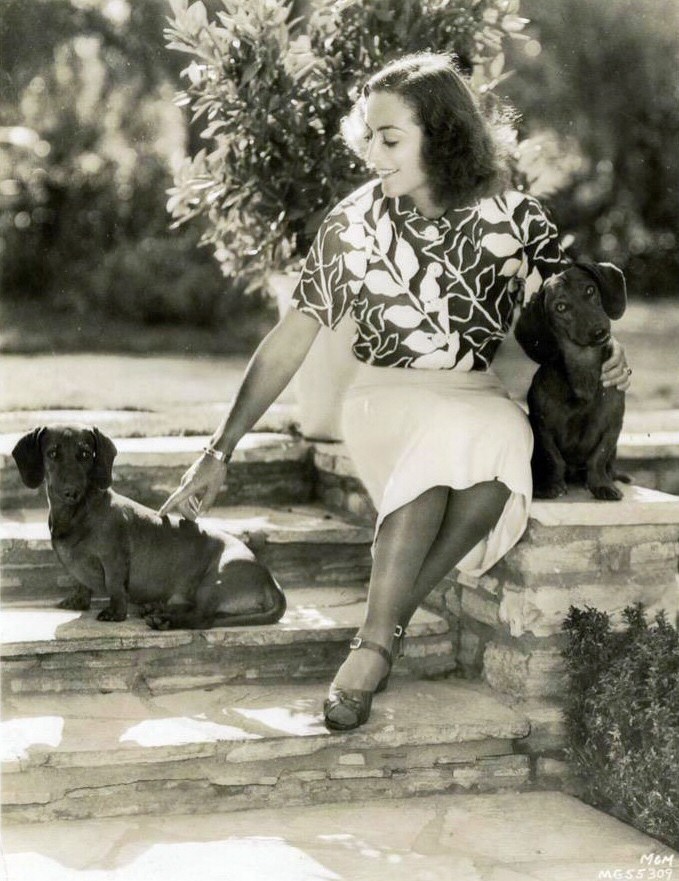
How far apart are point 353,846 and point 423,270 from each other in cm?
161

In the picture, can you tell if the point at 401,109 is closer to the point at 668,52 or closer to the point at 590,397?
the point at 590,397

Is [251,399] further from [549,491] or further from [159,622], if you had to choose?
[549,491]

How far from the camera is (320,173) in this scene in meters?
4.66

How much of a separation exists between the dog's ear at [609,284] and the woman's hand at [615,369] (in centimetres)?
10

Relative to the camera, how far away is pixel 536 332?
11.8ft

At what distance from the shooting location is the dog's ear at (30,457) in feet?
11.6

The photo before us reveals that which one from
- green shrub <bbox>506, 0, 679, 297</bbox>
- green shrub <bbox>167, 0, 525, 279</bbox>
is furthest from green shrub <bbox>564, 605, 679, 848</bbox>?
green shrub <bbox>506, 0, 679, 297</bbox>

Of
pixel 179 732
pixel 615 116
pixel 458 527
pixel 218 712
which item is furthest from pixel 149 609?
pixel 615 116

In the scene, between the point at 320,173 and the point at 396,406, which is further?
the point at 320,173

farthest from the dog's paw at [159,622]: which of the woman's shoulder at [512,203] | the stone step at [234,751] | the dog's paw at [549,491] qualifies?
the woman's shoulder at [512,203]

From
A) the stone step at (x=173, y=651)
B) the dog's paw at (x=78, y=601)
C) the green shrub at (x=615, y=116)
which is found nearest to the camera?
the stone step at (x=173, y=651)

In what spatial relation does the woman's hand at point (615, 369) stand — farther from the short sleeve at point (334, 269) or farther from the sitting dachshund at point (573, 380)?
the short sleeve at point (334, 269)

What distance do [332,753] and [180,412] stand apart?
2851mm

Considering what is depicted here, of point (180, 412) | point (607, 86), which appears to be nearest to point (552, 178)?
point (180, 412)
